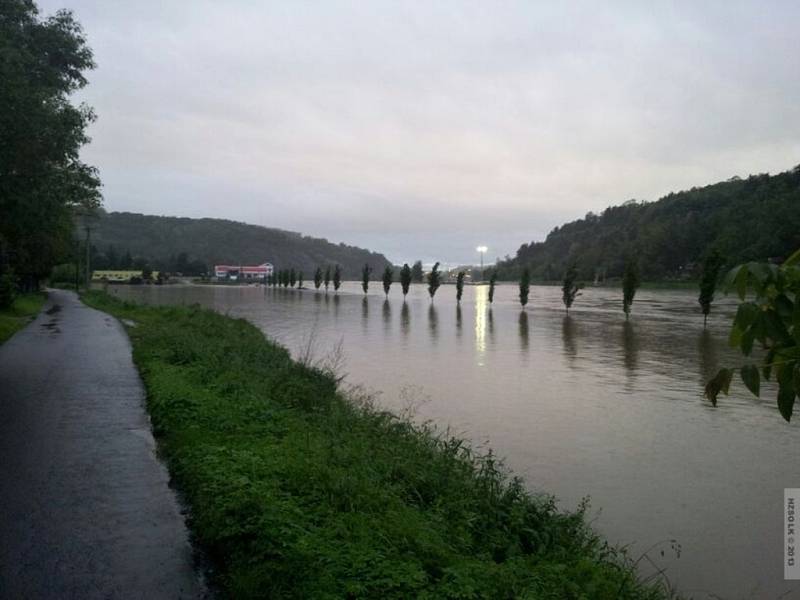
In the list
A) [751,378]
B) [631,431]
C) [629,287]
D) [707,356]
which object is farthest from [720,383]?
[629,287]

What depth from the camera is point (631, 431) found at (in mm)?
12133

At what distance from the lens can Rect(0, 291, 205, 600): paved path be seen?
4.44 meters

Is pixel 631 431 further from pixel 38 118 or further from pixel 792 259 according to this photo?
pixel 38 118

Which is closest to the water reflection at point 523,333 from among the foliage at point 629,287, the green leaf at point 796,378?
the foliage at point 629,287

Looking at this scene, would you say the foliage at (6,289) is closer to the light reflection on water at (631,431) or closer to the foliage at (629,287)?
the light reflection on water at (631,431)

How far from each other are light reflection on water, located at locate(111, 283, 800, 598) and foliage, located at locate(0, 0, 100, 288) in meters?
8.70

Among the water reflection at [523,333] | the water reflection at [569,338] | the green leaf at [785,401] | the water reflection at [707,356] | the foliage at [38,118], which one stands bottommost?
the water reflection at [523,333]

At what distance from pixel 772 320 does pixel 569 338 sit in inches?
1183

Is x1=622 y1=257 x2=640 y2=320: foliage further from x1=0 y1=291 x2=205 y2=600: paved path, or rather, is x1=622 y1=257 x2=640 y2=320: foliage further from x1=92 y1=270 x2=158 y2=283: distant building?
x1=92 y1=270 x2=158 y2=283: distant building

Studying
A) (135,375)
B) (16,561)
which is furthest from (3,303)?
(16,561)

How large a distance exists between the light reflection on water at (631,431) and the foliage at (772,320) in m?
5.37

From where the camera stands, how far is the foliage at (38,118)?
466 inches

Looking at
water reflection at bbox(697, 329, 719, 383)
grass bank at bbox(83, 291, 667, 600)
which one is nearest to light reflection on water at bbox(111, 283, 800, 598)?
water reflection at bbox(697, 329, 719, 383)

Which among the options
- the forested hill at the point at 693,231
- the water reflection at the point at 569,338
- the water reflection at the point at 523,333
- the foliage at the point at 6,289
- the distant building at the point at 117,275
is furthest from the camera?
the distant building at the point at 117,275
